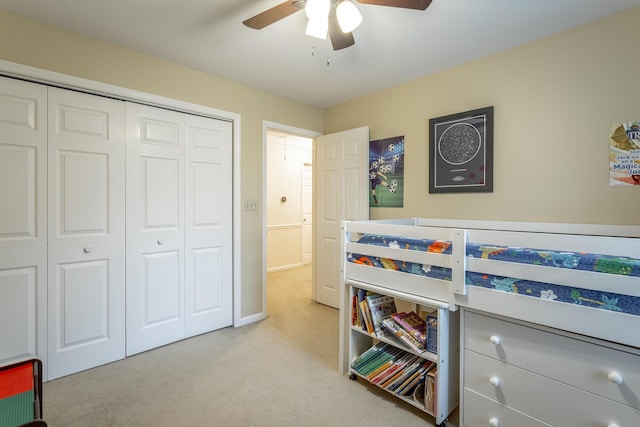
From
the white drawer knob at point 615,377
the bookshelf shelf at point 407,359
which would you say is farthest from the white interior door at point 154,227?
the white drawer knob at point 615,377

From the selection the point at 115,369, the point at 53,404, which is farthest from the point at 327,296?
the point at 53,404

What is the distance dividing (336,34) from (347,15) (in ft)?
0.64

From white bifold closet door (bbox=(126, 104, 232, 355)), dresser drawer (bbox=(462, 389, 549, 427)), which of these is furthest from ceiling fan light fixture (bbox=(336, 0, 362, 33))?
dresser drawer (bbox=(462, 389, 549, 427))

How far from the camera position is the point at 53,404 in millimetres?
1812

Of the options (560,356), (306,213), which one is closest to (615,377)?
(560,356)

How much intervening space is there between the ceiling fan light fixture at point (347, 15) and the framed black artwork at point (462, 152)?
4.65 ft

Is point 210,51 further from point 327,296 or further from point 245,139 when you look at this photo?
point 327,296

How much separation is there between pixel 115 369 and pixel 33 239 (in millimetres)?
1068

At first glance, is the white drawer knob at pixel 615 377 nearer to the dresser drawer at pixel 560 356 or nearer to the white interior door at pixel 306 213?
the dresser drawer at pixel 560 356

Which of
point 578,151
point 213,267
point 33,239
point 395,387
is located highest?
point 578,151

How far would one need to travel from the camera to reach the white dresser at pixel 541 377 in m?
1.17

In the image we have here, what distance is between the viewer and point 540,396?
1.35 meters

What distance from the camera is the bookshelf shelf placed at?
163 centimetres

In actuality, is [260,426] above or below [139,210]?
below
